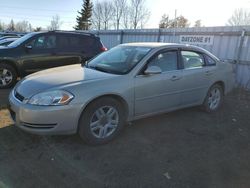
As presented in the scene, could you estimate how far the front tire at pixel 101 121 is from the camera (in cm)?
350

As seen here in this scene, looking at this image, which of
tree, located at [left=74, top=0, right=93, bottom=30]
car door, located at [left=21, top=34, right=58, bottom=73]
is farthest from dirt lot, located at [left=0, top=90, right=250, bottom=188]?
tree, located at [left=74, top=0, right=93, bottom=30]

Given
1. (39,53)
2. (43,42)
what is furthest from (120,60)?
(43,42)

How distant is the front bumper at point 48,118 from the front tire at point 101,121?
0.17 metres

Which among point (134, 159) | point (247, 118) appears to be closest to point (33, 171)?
point (134, 159)

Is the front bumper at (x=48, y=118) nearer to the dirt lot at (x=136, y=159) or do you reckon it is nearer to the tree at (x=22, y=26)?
the dirt lot at (x=136, y=159)

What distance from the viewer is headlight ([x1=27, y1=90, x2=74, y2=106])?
326 centimetres

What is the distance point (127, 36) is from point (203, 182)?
11.1 metres

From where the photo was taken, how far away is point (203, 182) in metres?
2.97

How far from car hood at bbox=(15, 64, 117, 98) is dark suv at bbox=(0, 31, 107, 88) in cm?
339

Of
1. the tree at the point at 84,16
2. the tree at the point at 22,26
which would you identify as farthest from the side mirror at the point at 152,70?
the tree at the point at 22,26

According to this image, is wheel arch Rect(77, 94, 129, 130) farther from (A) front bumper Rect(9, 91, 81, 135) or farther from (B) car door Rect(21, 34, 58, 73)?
(B) car door Rect(21, 34, 58, 73)

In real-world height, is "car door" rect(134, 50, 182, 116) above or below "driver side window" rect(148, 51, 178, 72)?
below

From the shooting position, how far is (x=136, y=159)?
3.39 m

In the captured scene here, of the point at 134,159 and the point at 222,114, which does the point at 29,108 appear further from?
the point at 222,114
